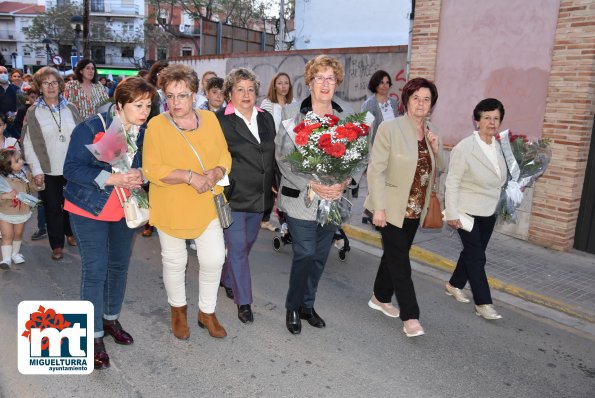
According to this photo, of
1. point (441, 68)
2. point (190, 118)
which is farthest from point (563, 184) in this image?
point (190, 118)

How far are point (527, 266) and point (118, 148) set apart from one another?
5312mm

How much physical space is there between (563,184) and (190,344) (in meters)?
5.63

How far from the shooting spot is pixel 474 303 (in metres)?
5.27

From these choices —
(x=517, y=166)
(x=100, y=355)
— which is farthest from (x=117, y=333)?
(x=517, y=166)

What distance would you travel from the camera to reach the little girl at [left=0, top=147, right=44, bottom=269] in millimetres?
5645

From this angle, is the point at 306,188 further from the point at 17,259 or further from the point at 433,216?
the point at 17,259

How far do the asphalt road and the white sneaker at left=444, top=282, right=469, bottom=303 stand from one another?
0.15 m

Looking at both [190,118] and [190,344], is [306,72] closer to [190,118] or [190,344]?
[190,118]

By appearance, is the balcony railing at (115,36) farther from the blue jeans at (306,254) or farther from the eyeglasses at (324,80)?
the blue jeans at (306,254)

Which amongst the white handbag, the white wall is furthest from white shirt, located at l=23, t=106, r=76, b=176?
the white wall

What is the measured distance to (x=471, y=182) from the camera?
4.70 meters

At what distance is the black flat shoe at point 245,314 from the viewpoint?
15.0 feet

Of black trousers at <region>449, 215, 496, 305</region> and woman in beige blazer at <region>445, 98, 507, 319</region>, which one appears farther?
black trousers at <region>449, 215, 496, 305</region>

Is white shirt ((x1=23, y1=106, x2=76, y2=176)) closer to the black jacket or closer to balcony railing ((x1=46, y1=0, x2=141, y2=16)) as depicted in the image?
the black jacket
